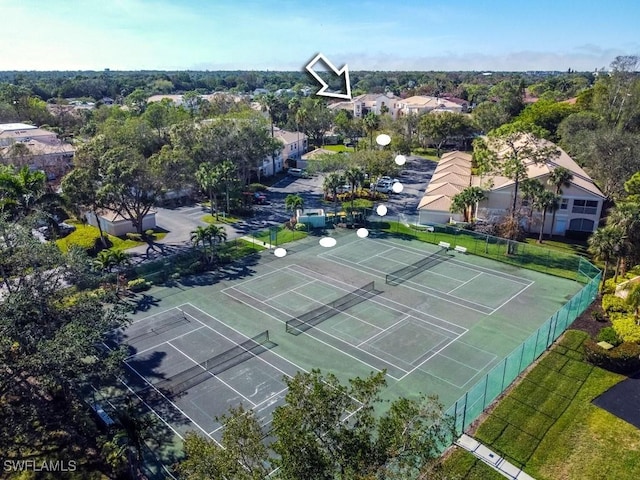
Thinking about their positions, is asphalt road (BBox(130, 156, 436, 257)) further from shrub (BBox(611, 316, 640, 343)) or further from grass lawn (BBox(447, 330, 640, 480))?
grass lawn (BBox(447, 330, 640, 480))

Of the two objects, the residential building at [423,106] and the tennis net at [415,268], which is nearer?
the tennis net at [415,268]

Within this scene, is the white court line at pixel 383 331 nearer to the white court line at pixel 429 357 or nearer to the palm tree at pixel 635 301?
the white court line at pixel 429 357

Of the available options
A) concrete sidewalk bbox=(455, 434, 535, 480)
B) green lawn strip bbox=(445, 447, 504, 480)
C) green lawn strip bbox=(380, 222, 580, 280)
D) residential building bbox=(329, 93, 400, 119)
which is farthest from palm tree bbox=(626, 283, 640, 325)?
residential building bbox=(329, 93, 400, 119)

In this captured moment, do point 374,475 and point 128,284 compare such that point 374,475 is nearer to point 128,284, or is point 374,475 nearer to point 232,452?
point 232,452

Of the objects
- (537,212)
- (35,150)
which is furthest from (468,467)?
(35,150)

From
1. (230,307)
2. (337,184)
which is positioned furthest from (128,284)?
(337,184)

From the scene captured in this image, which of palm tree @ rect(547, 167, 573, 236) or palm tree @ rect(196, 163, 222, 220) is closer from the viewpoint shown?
palm tree @ rect(547, 167, 573, 236)

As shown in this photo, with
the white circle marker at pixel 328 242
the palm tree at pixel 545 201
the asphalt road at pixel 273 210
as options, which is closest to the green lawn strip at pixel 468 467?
the white circle marker at pixel 328 242
